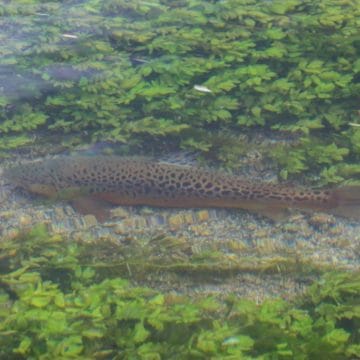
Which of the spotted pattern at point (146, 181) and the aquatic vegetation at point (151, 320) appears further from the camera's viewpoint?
the spotted pattern at point (146, 181)

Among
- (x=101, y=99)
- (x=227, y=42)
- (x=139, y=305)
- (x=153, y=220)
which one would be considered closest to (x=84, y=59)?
(x=101, y=99)

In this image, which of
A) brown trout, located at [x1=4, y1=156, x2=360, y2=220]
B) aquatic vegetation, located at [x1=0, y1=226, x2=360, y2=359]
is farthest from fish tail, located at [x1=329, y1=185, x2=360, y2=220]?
aquatic vegetation, located at [x1=0, y1=226, x2=360, y2=359]

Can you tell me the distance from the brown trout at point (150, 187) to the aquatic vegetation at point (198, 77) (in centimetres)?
38

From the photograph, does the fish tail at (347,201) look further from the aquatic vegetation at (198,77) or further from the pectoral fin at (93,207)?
the pectoral fin at (93,207)

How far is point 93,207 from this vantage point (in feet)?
20.2

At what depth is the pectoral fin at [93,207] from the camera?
6079mm

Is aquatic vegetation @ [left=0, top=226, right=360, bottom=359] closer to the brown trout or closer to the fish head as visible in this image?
the brown trout

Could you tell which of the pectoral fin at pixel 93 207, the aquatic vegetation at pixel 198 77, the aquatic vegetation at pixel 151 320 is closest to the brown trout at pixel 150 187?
the pectoral fin at pixel 93 207

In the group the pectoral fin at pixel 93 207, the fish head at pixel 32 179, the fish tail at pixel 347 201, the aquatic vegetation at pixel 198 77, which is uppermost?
the aquatic vegetation at pixel 198 77

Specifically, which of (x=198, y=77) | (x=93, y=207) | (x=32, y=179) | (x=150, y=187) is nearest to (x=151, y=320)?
(x=93, y=207)

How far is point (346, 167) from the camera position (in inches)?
245

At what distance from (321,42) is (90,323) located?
16.3 feet

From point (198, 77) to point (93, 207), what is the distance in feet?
7.57

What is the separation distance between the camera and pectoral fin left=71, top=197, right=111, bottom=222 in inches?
239
